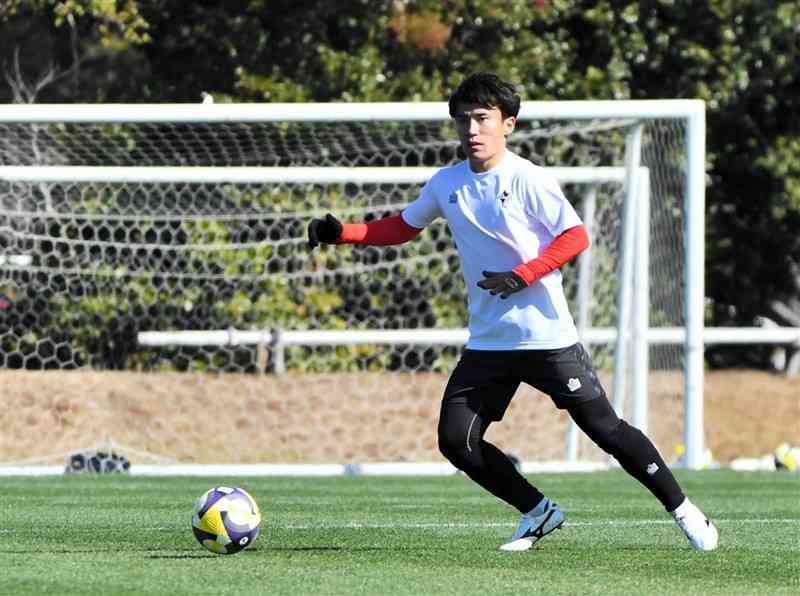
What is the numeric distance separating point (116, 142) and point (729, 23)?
838 centimetres

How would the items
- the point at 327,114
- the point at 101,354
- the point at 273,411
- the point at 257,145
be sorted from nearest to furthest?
the point at 327,114
the point at 257,145
the point at 101,354
the point at 273,411

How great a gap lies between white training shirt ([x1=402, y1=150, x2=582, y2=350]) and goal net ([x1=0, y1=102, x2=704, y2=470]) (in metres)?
6.81

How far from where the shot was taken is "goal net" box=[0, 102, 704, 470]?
1579cm

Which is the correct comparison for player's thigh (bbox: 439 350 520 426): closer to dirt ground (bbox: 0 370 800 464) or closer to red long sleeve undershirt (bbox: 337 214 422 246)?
red long sleeve undershirt (bbox: 337 214 422 246)

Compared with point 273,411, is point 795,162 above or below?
above

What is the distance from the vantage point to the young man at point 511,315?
7.21 m

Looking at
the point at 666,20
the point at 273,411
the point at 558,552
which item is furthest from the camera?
the point at 666,20

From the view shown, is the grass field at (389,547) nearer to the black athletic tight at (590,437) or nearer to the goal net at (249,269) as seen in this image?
the black athletic tight at (590,437)

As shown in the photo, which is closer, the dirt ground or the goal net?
the goal net

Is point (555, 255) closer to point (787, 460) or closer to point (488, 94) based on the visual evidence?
point (488, 94)

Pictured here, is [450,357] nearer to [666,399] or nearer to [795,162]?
[666,399]

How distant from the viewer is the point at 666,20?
2225 cm

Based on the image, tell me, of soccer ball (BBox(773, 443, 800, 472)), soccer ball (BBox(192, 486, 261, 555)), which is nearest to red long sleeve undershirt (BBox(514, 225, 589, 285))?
soccer ball (BBox(192, 486, 261, 555))

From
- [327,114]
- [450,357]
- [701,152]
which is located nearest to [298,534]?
[327,114]
